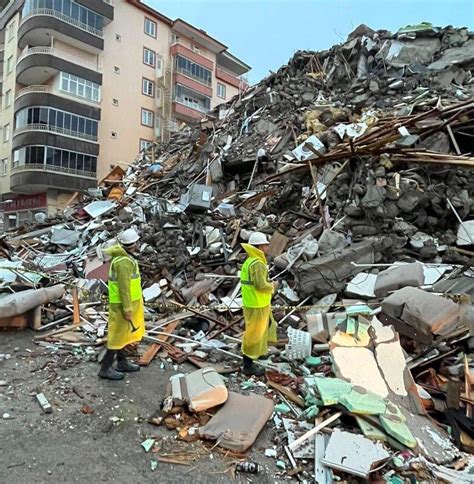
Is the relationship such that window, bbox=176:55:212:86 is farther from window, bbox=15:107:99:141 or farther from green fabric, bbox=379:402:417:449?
green fabric, bbox=379:402:417:449

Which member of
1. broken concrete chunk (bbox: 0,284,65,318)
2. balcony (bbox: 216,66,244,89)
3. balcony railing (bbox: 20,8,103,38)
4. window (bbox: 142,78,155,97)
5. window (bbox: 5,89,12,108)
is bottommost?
broken concrete chunk (bbox: 0,284,65,318)

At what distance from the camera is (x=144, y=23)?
107 feet

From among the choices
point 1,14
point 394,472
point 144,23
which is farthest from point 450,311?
point 1,14

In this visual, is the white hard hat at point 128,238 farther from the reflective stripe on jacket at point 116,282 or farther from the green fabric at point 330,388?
the green fabric at point 330,388

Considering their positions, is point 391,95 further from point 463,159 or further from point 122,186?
point 122,186

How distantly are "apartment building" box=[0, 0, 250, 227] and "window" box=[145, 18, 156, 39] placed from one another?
0.33ft

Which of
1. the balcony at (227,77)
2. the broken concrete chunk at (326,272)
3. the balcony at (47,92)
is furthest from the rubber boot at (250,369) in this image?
the balcony at (227,77)

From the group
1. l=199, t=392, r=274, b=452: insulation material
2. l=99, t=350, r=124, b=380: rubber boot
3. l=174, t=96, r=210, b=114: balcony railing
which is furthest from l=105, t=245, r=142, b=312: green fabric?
l=174, t=96, r=210, b=114: balcony railing

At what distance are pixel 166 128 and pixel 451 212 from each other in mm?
29615

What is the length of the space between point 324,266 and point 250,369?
2235mm

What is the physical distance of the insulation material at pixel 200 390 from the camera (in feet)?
11.0

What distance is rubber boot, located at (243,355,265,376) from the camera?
4.29 meters

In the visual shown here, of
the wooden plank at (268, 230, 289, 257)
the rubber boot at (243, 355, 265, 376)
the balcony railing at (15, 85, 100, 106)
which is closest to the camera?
the rubber boot at (243, 355, 265, 376)

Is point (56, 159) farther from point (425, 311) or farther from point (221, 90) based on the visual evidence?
point (425, 311)
